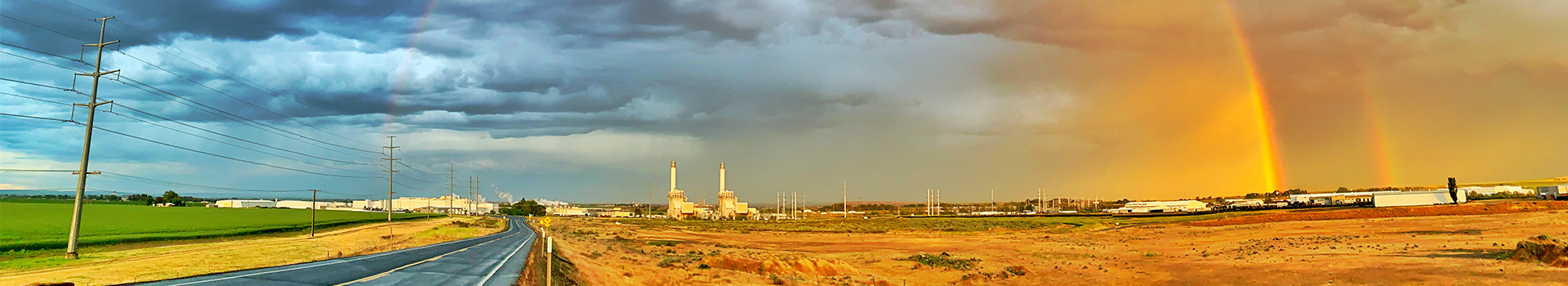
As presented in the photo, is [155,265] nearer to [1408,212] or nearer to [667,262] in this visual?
[667,262]

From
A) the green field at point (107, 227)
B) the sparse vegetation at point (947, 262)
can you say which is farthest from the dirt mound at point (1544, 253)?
the green field at point (107, 227)

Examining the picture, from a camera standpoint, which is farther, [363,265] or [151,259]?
[151,259]

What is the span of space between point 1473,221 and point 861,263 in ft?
235

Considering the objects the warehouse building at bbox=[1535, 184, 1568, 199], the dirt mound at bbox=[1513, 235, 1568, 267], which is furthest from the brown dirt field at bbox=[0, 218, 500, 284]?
the warehouse building at bbox=[1535, 184, 1568, 199]

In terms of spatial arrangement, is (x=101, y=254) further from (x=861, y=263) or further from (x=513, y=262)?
(x=861, y=263)

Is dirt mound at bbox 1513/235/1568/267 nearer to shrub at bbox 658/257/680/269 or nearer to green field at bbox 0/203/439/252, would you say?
shrub at bbox 658/257/680/269

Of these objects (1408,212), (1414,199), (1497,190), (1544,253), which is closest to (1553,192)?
(1414,199)

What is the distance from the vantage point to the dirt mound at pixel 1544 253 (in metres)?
35.3

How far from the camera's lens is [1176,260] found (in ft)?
178

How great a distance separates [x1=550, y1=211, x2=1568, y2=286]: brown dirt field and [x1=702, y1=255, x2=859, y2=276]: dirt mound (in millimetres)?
113

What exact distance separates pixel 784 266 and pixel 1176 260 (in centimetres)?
2893

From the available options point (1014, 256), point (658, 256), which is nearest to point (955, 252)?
point (1014, 256)

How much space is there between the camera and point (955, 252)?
6869 cm

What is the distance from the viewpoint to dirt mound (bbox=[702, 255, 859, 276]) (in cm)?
4609
